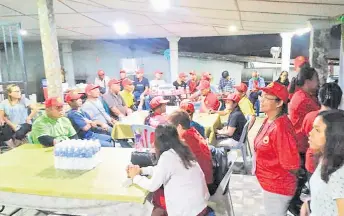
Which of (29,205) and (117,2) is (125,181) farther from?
(117,2)

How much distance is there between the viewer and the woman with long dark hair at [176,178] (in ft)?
6.71

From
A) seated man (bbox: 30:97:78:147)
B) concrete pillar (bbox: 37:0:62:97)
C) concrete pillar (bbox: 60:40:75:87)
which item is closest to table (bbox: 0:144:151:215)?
seated man (bbox: 30:97:78:147)

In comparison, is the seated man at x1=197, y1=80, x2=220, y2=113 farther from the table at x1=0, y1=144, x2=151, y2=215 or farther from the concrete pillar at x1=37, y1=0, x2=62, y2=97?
the table at x1=0, y1=144, x2=151, y2=215

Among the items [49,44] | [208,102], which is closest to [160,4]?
[49,44]

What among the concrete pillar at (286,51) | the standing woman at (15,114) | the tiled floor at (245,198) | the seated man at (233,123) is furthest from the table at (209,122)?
the concrete pillar at (286,51)

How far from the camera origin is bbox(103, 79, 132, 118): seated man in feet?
17.4

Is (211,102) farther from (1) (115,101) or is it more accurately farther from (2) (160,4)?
(2) (160,4)

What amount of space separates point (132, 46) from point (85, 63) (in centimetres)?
211

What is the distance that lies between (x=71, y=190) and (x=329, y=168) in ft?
5.33

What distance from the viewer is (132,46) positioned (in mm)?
12883

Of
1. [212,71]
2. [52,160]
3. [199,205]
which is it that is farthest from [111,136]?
[212,71]

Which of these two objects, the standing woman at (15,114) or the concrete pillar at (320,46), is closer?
the concrete pillar at (320,46)

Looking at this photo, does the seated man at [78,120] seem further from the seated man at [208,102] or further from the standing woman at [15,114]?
the seated man at [208,102]

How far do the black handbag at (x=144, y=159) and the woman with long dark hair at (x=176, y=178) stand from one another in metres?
0.27
